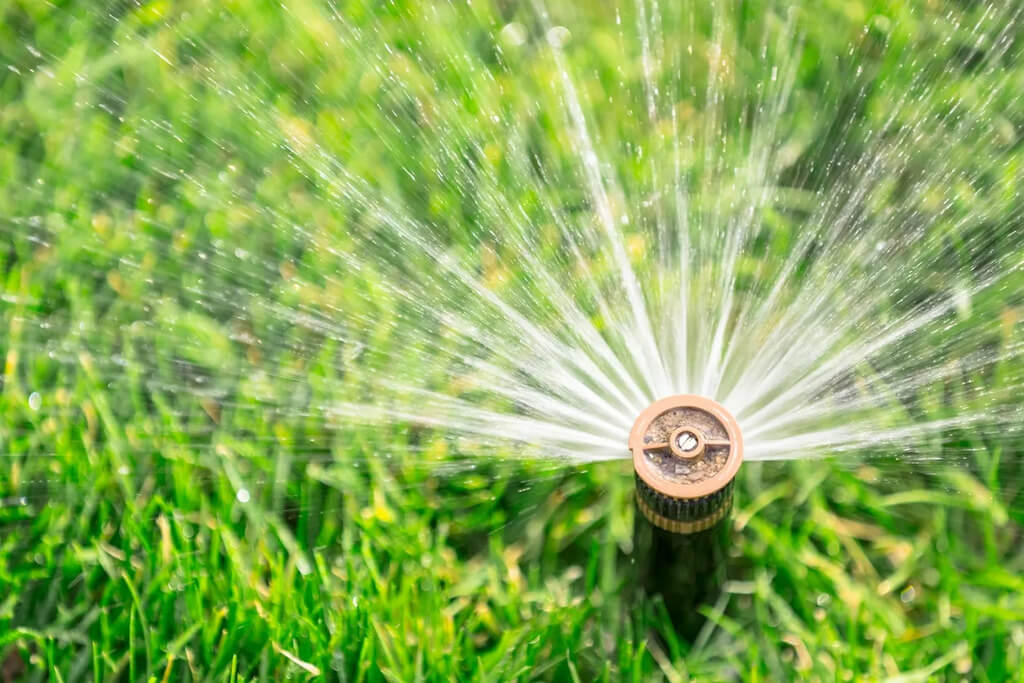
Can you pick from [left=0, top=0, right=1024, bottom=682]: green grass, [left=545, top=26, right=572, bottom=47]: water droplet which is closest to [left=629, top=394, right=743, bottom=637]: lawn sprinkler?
[left=0, top=0, right=1024, bottom=682]: green grass

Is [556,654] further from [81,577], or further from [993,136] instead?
[993,136]

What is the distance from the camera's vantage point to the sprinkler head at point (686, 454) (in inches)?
67.7

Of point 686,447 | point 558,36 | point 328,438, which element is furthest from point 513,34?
point 686,447

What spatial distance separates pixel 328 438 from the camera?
2.46 meters

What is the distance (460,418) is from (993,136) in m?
1.36

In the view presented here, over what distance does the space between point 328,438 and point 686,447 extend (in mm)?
967

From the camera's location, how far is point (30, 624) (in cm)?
228

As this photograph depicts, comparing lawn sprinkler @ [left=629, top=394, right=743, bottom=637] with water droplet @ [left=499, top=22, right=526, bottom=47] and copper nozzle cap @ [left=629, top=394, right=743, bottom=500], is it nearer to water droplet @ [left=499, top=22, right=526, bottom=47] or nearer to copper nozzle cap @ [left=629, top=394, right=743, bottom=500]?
copper nozzle cap @ [left=629, top=394, right=743, bottom=500]

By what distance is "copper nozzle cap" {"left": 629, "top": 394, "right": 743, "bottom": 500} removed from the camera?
1.72 meters

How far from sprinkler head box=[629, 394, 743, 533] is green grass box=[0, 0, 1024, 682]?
46 cm

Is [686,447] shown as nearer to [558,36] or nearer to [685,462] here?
[685,462]

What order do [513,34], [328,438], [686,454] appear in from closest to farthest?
[686,454]
[328,438]
[513,34]

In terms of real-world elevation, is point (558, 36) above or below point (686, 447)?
above

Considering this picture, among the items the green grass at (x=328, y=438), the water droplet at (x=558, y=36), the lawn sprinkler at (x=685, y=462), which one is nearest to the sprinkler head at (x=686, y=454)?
the lawn sprinkler at (x=685, y=462)
